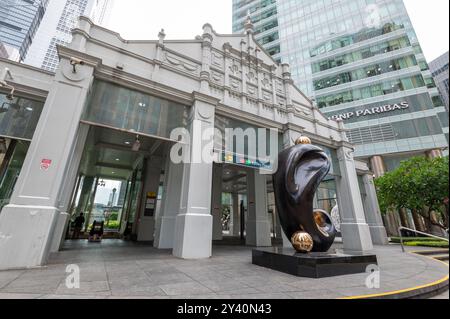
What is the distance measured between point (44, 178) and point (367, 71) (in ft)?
120

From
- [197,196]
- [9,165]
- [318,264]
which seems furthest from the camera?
[9,165]

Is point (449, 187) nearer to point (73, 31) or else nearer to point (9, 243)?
point (9, 243)

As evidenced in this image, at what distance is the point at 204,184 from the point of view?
8023 millimetres

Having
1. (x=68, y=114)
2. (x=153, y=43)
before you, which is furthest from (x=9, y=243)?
(x=153, y=43)

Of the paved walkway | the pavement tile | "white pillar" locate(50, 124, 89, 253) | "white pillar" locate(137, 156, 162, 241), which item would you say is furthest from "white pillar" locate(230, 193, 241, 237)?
the pavement tile

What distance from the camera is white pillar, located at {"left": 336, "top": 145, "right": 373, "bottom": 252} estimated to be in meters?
11.6

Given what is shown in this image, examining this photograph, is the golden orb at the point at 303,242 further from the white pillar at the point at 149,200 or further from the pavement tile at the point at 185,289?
the white pillar at the point at 149,200

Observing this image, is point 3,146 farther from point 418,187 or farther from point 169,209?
point 418,187

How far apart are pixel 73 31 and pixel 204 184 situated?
7316mm

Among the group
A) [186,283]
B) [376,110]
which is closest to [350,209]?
[186,283]

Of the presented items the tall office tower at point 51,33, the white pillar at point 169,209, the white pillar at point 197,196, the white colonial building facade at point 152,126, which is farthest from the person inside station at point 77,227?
the tall office tower at point 51,33

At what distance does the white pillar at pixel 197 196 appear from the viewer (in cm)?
716

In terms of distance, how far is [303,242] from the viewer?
523 centimetres

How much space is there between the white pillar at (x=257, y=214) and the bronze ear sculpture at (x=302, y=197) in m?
6.00
